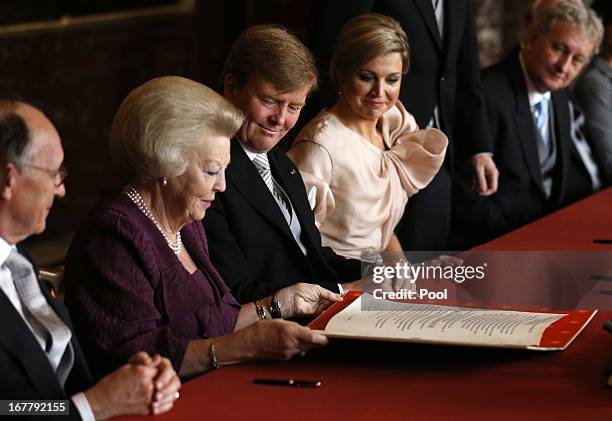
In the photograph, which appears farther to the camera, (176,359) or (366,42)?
(366,42)

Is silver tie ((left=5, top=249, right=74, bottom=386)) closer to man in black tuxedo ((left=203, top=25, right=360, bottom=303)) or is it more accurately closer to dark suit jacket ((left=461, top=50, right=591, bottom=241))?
man in black tuxedo ((left=203, top=25, right=360, bottom=303))

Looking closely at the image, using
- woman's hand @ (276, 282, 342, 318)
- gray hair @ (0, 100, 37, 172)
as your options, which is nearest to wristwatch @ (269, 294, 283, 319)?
woman's hand @ (276, 282, 342, 318)

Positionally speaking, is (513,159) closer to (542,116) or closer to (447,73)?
(542,116)

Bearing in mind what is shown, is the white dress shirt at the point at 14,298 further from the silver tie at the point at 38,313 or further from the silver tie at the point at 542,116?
the silver tie at the point at 542,116

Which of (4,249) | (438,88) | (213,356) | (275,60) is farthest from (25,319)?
(438,88)

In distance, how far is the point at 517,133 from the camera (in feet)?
17.0

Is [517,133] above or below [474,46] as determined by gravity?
below

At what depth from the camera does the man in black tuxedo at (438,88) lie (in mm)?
4468

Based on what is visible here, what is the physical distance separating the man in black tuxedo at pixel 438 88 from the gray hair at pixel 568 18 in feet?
1.24

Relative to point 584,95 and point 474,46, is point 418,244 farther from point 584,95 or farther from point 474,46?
point 584,95

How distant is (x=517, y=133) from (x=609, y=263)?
6.15 ft

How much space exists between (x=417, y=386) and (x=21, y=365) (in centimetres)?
77

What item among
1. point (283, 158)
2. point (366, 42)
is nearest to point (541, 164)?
point (366, 42)

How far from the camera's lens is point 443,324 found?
2.41 m
